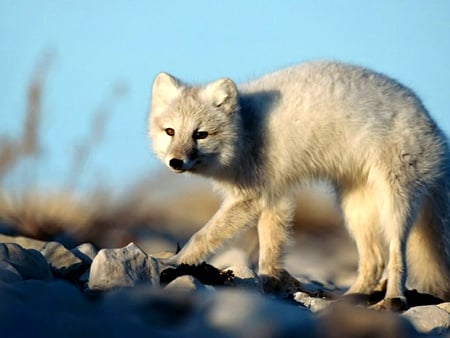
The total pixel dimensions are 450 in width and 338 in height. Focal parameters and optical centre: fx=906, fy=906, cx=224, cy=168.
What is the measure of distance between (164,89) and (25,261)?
2257 millimetres

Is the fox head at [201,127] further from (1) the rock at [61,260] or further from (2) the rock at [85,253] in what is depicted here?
(1) the rock at [61,260]

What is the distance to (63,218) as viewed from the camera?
8.82 meters

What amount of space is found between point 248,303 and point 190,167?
3.15 meters

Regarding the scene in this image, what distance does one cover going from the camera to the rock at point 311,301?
507cm

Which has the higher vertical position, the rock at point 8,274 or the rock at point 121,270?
the rock at point 8,274

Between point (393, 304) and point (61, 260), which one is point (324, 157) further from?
point (61, 260)

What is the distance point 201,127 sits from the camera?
604cm

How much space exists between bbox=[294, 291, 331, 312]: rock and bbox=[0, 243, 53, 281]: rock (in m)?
1.51

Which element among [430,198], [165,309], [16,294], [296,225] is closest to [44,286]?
[16,294]

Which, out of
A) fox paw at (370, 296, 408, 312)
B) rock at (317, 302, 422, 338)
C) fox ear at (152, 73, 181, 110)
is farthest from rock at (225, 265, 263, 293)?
rock at (317, 302, 422, 338)

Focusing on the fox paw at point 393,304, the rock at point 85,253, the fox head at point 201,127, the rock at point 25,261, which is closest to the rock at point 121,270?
the rock at point 25,261

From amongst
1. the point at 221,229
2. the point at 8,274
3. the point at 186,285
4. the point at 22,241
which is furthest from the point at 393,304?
the point at 22,241

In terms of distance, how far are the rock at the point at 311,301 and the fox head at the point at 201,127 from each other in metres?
1.09

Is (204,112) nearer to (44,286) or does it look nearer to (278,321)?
(44,286)
